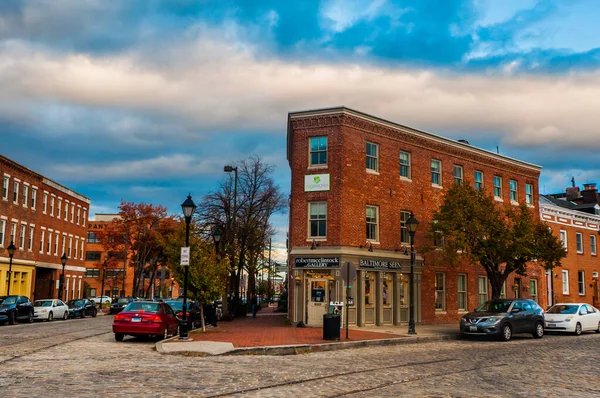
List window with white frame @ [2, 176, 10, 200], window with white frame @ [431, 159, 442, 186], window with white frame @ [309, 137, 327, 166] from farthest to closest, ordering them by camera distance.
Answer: window with white frame @ [2, 176, 10, 200], window with white frame @ [431, 159, 442, 186], window with white frame @ [309, 137, 327, 166]

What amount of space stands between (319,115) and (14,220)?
Answer: 29562 millimetres

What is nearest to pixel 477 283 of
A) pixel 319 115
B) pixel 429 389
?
pixel 319 115

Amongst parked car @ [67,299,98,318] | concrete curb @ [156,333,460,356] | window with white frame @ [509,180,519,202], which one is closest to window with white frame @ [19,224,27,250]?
parked car @ [67,299,98,318]

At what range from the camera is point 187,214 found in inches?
848

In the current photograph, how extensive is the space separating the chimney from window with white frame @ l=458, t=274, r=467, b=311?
1042 inches

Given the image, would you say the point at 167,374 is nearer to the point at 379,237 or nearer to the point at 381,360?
the point at 381,360

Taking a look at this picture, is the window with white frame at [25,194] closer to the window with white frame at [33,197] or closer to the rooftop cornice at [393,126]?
the window with white frame at [33,197]

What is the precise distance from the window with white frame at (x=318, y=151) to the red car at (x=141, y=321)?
11.6 metres

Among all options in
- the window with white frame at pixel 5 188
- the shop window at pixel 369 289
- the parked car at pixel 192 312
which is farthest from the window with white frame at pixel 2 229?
the shop window at pixel 369 289

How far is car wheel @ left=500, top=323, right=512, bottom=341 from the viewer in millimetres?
23031

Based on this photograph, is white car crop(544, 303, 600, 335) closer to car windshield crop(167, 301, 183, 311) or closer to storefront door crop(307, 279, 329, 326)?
storefront door crop(307, 279, 329, 326)

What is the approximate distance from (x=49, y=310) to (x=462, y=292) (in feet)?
80.9

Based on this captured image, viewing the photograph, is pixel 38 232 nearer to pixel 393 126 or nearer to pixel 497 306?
pixel 393 126

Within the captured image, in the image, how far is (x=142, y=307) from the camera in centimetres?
2089
